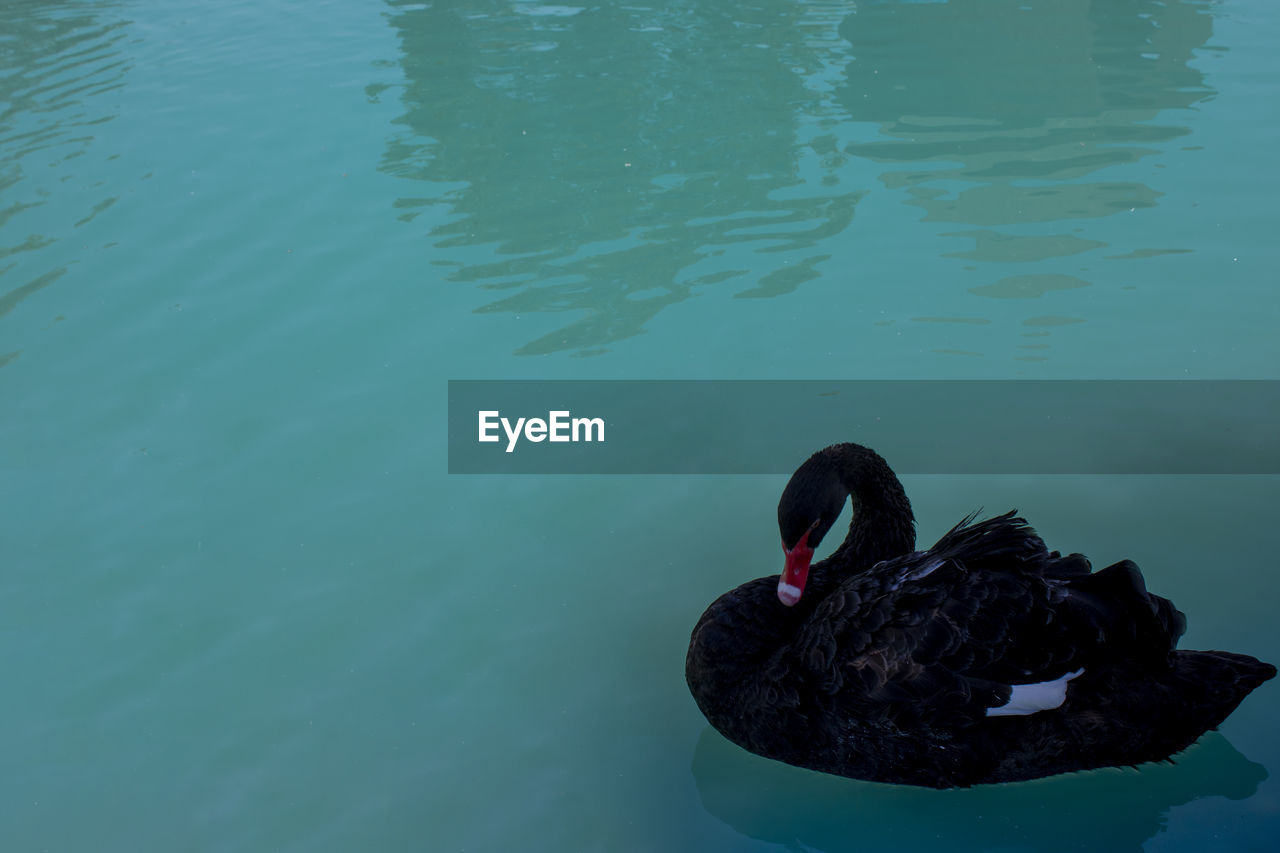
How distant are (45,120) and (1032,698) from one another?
Result: 775cm

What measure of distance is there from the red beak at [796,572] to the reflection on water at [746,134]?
2335mm

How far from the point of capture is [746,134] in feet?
23.3

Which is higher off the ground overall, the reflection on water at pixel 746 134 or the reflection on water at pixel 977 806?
the reflection on water at pixel 746 134

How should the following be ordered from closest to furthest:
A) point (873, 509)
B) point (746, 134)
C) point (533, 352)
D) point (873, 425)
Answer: point (873, 509) < point (873, 425) < point (533, 352) < point (746, 134)

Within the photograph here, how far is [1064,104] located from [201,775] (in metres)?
6.61

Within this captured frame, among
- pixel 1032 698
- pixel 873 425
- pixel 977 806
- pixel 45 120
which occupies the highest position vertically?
pixel 45 120

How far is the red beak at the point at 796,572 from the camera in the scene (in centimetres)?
309

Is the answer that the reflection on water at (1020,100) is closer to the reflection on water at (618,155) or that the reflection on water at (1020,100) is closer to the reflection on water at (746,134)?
the reflection on water at (746,134)

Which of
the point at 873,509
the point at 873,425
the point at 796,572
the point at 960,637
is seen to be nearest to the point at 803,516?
the point at 796,572

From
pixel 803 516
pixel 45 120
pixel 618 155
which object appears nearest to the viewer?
pixel 803 516

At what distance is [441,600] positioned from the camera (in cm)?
393

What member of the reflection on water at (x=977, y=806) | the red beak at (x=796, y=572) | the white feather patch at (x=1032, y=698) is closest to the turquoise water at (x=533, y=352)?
the reflection on water at (x=977, y=806)

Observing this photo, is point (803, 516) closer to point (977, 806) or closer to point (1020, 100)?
point (977, 806)

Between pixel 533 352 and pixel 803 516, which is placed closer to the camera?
pixel 803 516
